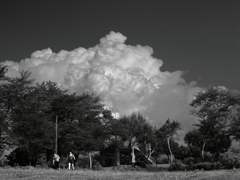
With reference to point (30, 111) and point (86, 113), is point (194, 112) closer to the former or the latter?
point (86, 113)

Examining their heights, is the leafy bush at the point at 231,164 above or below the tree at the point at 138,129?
below

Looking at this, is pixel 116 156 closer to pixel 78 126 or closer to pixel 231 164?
pixel 78 126

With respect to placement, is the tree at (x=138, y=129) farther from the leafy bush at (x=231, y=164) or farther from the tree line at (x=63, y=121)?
the leafy bush at (x=231, y=164)

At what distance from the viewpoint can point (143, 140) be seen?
305 ft

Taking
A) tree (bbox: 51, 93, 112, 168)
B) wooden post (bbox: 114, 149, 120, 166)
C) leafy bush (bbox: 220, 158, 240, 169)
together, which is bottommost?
leafy bush (bbox: 220, 158, 240, 169)

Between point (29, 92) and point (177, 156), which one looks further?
point (177, 156)

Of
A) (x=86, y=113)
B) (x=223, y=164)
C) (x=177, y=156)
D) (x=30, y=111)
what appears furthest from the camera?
(x=177, y=156)

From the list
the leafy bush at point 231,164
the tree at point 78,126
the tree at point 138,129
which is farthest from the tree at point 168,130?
the leafy bush at point 231,164

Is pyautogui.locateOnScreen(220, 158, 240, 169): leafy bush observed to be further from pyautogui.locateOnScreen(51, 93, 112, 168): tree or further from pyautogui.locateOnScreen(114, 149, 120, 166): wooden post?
pyautogui.locateOnScreen(114, 149, 120, 166): wooden post

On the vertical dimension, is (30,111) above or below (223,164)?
above

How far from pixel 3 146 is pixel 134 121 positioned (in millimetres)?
43620

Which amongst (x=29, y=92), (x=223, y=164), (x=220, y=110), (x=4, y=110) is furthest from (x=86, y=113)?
(x=223, y=164)

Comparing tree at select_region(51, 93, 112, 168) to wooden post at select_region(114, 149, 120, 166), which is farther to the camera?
wooden post at select_region(114, 149, 120, 166)

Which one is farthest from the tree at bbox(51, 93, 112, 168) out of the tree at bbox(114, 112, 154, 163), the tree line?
the tree at bbox(114, 112, 154, 163)
